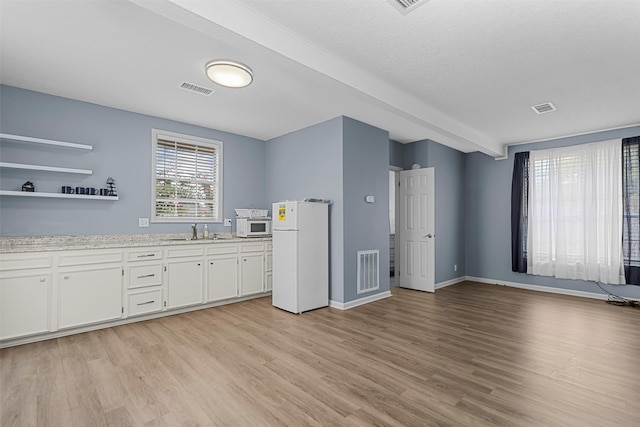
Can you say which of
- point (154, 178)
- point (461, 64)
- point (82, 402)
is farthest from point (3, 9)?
point (461, 64)

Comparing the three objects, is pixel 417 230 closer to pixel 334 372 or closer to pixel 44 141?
pixel 334 372

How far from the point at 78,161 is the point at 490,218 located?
7.10 m

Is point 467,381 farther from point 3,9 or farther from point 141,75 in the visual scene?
point 3,9

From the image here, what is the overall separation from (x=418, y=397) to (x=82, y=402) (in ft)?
7.73

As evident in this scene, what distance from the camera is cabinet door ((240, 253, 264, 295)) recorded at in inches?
193

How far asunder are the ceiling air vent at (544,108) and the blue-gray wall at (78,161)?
4883mm

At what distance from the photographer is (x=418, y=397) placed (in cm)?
225

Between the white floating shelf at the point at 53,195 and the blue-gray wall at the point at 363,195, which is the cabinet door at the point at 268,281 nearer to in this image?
the blue-gray wall at the point at 363,195

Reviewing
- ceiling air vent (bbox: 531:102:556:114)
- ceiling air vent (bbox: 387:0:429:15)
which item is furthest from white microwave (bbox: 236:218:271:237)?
ceiling air vent (bbox: 531:102:556:114)

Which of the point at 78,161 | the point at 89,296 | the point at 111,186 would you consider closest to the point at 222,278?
the point at 89,296

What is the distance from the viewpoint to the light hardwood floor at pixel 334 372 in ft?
6.74

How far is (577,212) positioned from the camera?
17.6 ft

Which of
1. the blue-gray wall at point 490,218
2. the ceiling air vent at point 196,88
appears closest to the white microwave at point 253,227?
the ceiling air vent at point 196,88

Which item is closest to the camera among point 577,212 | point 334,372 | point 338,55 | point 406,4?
point 406,4
